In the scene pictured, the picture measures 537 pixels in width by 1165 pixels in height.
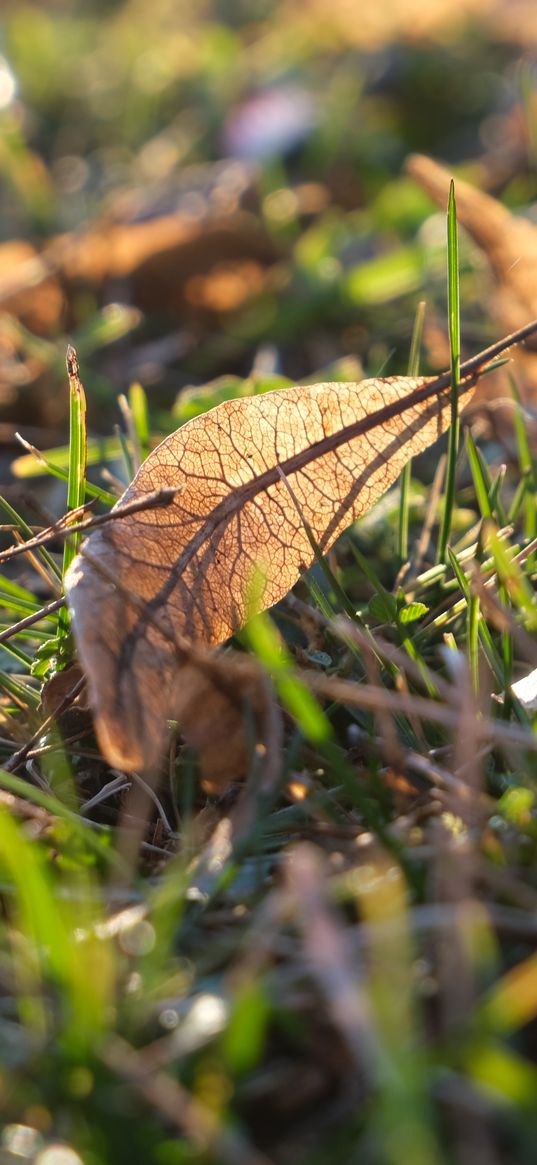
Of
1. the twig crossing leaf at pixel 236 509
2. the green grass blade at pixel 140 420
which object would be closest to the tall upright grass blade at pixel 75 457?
the twig crossing leaf at pixel 236 509

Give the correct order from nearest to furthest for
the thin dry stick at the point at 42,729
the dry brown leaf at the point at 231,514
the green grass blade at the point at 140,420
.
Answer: the dry brown leaf at the point at 231,514 → the thin dry stick at the point at 42,729 → the green grass blade at the point at 140,420

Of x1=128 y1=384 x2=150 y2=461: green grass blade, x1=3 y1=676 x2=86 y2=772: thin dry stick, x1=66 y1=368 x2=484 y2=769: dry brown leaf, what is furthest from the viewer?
x1=128 y1=384 x2=150 y2=461: green grass blade

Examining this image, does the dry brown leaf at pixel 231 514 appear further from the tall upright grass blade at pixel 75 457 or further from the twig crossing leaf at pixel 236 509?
the tall upright grass blade at pixel 75 457

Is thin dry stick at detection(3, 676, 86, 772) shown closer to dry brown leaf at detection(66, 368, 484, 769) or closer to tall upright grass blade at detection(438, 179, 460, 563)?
dry brown leaf at detection(66, 368, 484, 769)

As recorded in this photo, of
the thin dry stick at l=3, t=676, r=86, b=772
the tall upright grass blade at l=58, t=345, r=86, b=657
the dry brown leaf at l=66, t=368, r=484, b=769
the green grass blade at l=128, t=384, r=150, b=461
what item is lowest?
the thin dry stick at l=3, t=676, r=86, b=772

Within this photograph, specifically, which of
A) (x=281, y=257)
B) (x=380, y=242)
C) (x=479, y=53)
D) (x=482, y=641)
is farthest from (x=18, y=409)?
(x=479, y=53)

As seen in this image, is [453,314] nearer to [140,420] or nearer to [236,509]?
[236,509]

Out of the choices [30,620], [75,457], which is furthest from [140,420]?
[30,620]

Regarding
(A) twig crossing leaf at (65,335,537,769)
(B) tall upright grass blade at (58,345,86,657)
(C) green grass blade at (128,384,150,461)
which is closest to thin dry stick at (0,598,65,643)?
(B) tall upright grass blade at (58,345,86,657)
